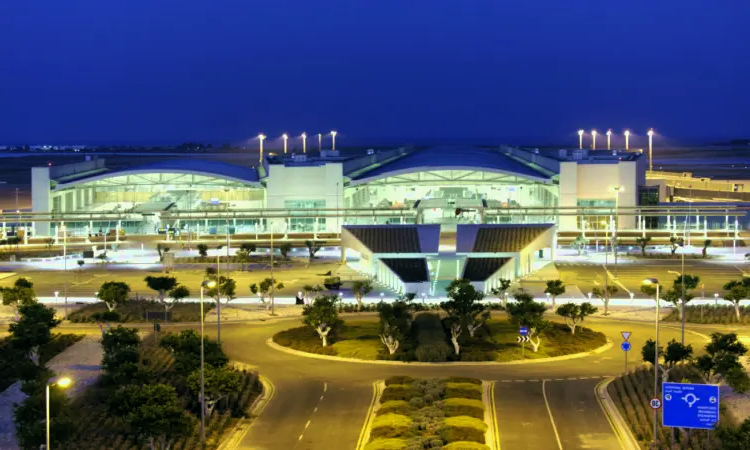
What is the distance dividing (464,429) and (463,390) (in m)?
4.89

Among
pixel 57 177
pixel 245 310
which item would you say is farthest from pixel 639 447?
pixel 57 177

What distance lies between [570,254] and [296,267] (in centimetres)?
1878

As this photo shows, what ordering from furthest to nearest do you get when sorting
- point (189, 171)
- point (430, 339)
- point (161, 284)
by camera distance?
point (189, 171), point (161, 284), point (430, 339)

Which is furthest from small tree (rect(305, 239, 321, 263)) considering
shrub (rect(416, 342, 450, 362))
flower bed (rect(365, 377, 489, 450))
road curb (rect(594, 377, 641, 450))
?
road curb (rect(594, 377, 641, 450))

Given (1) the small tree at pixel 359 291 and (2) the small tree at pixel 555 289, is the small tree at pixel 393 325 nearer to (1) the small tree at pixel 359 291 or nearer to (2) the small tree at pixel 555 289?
(1) the small tree at pixel 359 291

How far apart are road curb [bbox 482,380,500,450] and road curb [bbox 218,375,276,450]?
6.79m

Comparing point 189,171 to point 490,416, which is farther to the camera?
point 189,171

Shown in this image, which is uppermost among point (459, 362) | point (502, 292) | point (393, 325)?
point (502, 292)

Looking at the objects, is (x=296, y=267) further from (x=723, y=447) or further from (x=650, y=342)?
(x=723, y=447)

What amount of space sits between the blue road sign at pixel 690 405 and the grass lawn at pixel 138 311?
27919 millimetres

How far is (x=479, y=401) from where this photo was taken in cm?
3500

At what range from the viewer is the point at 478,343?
4566 cm

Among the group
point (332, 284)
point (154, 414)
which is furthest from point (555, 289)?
point (154, 414)

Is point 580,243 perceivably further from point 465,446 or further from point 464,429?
point 465,446
